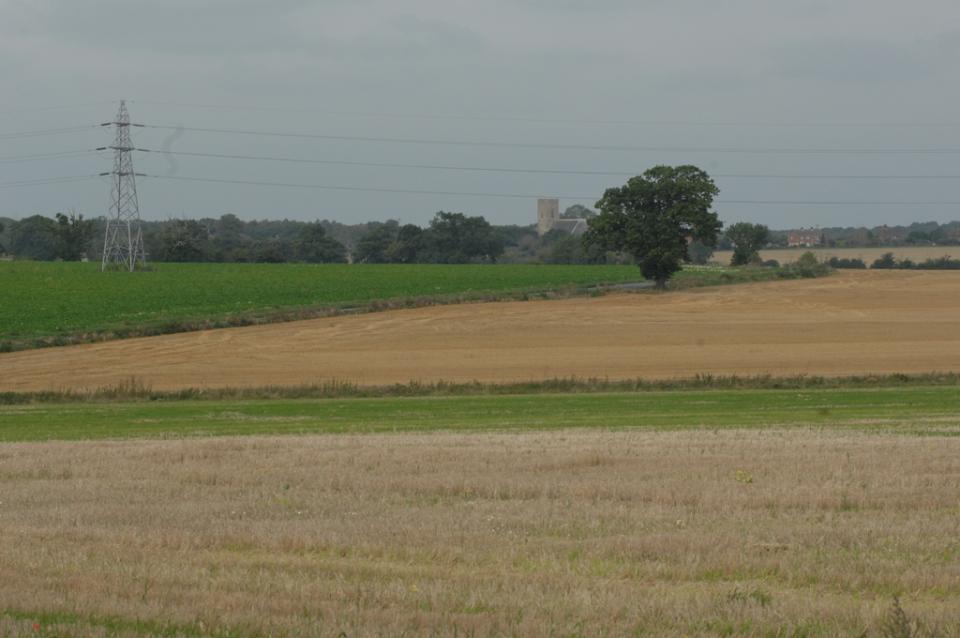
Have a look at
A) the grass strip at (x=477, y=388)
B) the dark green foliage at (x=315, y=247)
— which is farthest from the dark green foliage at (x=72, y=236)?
the grass strip at (x=477, y=388)

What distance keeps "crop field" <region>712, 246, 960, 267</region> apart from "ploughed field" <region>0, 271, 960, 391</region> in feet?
157

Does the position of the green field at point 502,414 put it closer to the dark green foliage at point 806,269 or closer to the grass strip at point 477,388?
the grass strip at point 477,388

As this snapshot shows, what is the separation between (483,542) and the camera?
1042cm

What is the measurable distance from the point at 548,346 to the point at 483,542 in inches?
1745

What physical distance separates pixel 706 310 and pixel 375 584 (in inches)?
2466

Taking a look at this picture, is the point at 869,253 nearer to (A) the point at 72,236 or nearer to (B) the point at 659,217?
(B) the point at 659,217

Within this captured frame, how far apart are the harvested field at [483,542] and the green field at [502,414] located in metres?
8.39

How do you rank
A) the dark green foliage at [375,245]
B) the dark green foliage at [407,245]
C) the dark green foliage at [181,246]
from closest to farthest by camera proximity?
the dark green foliage at [181,246], the dark green foliage at [407,245], the dark green foliage at [375,245]

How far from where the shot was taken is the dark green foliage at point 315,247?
527 ft

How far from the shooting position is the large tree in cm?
7906

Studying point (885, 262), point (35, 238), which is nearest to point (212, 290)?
point (885, 262)

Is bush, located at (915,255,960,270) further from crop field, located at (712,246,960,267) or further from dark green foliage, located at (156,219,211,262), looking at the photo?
dark green foliage, located at (156,219,211,262)

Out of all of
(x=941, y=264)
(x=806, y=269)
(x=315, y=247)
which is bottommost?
(x=806, y=269)

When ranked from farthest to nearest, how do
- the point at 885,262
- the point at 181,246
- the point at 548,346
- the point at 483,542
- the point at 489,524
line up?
the point at 181,246
the point at 885,262
the point at 548,346
the point at 489,524
the point at 483,542
